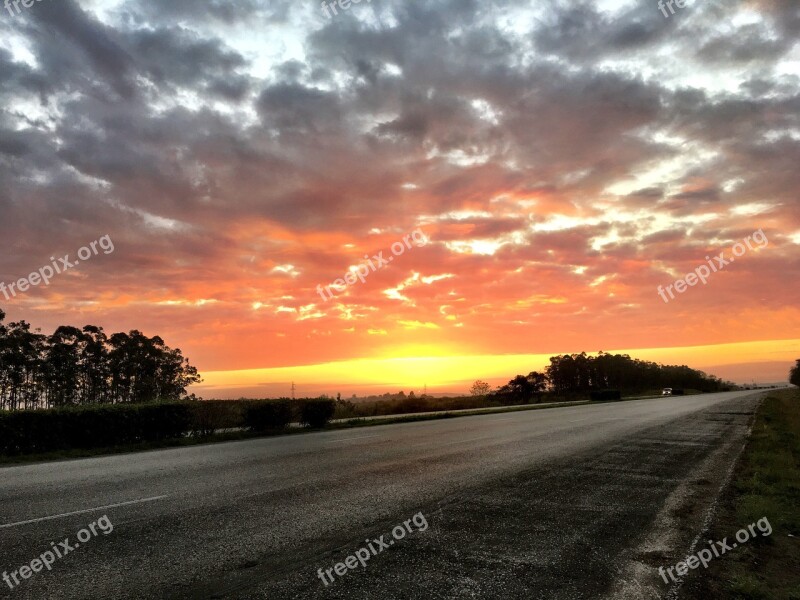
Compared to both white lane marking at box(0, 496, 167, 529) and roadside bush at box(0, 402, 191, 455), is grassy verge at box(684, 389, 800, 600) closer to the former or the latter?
white lane marking at box(0, 496, 167, 529)

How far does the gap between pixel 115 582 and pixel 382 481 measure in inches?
198

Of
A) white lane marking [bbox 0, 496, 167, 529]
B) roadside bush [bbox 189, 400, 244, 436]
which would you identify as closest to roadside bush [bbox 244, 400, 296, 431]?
roadside bush [bbox 189, 400, 244, 436]

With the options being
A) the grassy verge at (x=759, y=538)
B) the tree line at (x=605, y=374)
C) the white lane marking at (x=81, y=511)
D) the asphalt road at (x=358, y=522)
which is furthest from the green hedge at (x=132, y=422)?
the tree line at (x=605, y=374)

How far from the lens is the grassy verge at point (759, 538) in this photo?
4.64 meters

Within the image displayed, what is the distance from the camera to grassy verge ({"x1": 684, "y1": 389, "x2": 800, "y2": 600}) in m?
4.64

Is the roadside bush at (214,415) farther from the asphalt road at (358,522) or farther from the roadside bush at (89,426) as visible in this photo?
the asphalt road at (358,522)

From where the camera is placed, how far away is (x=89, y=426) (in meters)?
16.8

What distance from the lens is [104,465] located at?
1204cm

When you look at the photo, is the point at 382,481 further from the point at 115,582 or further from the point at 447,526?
the point at 115,582

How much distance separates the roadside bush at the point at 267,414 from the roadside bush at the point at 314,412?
91 cm

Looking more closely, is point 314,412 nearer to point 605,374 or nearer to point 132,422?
point 132,422

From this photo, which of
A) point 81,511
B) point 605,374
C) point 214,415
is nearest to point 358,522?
point 81,511

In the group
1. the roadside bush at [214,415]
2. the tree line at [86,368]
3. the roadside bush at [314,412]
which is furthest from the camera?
the tree line at [86,368]

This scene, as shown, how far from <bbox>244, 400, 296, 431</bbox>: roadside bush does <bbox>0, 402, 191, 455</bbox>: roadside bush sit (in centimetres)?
302
